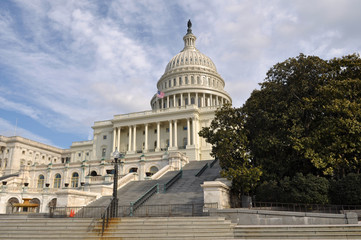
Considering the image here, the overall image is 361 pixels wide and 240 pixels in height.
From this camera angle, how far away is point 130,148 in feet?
252

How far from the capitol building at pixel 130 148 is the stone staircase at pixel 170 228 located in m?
8.75

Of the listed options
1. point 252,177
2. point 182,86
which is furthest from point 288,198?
point 182,86

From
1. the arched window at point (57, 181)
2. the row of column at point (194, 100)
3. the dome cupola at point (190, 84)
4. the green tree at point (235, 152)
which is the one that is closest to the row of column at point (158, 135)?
the dome cupola at point (190, 84)

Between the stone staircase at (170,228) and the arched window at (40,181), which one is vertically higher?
the arched window at (40,181)

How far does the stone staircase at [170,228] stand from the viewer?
16.2 metres

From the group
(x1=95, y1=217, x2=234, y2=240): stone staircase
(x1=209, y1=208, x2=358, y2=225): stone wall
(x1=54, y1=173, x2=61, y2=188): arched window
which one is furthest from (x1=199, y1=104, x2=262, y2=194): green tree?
(x1=54, y1=173, x2=61, y2=188): arched window

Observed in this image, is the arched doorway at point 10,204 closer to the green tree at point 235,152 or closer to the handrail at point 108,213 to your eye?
the handrail at point 108,213

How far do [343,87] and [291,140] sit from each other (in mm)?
5539

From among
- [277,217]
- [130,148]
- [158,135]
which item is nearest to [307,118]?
[277,217]

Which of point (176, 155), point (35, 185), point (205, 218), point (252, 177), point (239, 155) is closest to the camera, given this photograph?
point (205, 218)

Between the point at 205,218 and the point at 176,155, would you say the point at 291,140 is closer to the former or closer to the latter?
the point at 205,218

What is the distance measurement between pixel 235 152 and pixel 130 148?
5351 cm

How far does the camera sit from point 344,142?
872 inches

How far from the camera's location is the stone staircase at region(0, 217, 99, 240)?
56.6 feet
